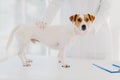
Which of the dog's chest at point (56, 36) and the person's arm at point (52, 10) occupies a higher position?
the person's arm at point (52, 10)

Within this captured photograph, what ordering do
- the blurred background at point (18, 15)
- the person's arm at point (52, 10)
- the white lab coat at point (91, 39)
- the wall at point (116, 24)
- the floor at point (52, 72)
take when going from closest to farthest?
the floor at point (52, 72)
the person's arm at point (52, 10)
the white lab coat at point (91, 39)
the wall at point (116, 24)
the blurred background at point (18, 15)

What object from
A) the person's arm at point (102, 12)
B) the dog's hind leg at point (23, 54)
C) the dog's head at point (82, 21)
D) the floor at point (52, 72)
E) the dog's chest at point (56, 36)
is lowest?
the floor at point (52, 72)

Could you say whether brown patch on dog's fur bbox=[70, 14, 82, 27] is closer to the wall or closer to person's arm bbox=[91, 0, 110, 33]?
person's arm bbox=[91, 0, 110, 33]

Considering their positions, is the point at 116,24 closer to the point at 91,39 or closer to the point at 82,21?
the point at 91,39

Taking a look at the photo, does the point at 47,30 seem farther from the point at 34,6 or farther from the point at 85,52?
the point at 34,6

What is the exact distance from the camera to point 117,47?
1.88 m

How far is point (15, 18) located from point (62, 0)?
107 centimetres

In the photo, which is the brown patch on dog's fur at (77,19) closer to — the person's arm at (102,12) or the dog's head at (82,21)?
the dog's head at (82,21)

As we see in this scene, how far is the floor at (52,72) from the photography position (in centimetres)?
78

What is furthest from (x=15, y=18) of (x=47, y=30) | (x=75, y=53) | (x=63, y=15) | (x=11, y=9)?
(x=47, y=30)

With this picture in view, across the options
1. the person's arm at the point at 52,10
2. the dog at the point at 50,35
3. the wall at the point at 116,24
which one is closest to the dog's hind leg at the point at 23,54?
the dog at the point at 50,35

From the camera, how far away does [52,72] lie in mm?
850

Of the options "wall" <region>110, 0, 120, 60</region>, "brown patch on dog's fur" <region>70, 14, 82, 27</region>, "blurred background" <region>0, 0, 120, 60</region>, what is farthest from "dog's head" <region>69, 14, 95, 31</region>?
"blurred background" <region>0, 0, 120, 60</region>

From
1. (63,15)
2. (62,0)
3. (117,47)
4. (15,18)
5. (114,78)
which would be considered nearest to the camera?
(114,78)
